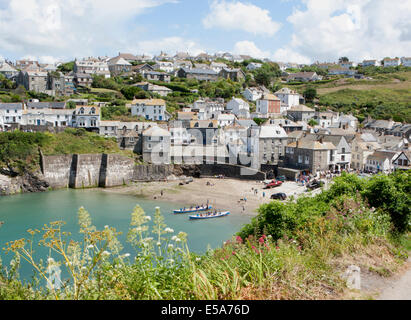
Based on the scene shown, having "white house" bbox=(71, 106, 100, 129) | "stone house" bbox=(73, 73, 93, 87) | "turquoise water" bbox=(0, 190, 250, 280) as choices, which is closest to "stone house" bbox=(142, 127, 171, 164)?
"turquoise water" bbox=(0, 190, 250, 280)

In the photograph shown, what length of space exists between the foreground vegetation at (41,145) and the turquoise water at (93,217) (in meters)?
5.13

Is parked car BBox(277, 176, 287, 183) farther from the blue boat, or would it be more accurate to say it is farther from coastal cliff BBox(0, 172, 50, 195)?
coastal cliff BBox(0, 172, 50, 195)

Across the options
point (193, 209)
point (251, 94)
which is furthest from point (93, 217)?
point (251, 94)

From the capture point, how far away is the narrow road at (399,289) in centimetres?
738

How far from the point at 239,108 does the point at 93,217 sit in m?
46.3

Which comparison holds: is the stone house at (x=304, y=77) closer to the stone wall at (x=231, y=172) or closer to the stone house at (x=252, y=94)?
the stone house at (x=252, y=94)

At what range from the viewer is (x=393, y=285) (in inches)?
314

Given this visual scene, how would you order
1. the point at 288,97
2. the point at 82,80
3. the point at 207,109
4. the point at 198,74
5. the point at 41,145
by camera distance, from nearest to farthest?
the point at 41,145
the point at 207,109
the point at 288,97
the point at 82,80
the point at 198,74

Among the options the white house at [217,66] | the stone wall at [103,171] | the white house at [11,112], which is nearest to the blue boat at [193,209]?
the stone wall at [103,171]

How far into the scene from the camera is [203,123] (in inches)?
2276

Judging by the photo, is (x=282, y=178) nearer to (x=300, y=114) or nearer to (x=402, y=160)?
(x=402, y=160)

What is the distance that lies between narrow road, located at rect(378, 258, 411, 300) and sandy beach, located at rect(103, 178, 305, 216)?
2515 centimetres
